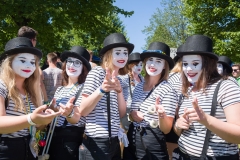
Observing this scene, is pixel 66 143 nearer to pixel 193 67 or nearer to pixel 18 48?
pixel 18 48

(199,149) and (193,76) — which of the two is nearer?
(199,149)

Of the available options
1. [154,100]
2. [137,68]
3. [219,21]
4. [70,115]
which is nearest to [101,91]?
[70,115]

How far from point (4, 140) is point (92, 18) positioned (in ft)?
37.6

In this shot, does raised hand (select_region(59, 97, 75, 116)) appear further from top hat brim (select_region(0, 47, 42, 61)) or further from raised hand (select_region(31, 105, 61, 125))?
top hat brim (select_region(0, 47, 42, 61))

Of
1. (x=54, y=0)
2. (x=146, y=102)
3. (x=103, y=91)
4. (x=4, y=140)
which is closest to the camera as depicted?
(x=4, y=140)

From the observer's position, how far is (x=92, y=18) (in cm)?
1357

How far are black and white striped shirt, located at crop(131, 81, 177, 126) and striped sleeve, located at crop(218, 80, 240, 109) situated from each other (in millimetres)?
677

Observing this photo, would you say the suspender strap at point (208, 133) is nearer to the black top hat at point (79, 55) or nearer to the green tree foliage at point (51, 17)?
the black top hat at point (79, 55)

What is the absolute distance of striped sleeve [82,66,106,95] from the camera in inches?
122

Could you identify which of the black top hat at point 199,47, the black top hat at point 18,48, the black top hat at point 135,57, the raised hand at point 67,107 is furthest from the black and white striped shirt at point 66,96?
the black top hat at point 135,57

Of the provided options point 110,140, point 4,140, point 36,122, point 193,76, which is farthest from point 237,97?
point 4,140

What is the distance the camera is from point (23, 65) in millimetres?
2889

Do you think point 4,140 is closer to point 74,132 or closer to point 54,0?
point 74,132

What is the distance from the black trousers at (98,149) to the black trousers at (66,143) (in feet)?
1.14
